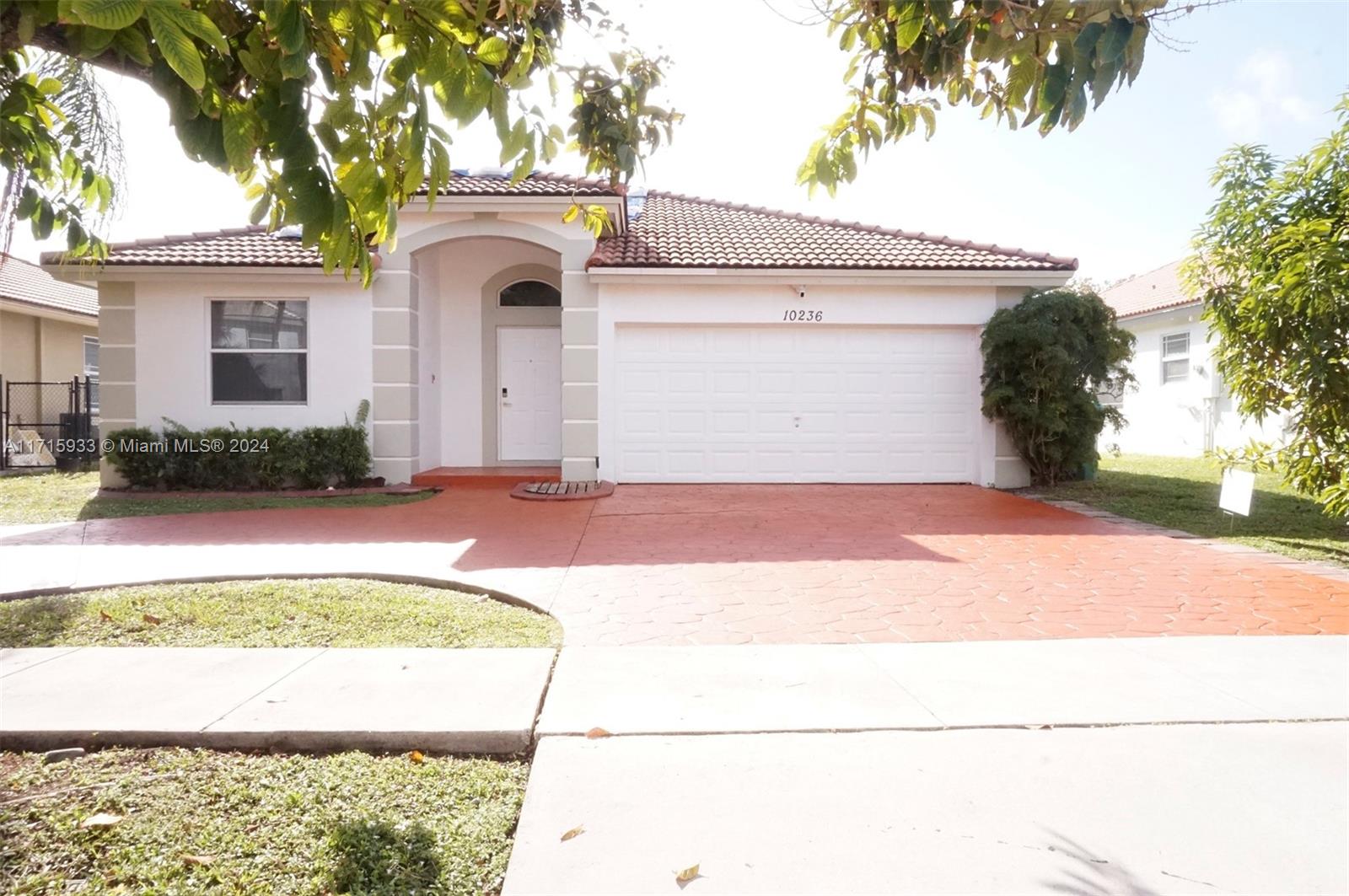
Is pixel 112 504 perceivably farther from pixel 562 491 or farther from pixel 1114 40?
pixel 1114 40

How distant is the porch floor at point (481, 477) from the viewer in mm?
13047

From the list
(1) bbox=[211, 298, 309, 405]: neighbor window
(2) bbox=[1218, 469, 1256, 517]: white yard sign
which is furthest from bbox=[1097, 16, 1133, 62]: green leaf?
(1) bbox=[211, 298, 309, 405]: neighbor window

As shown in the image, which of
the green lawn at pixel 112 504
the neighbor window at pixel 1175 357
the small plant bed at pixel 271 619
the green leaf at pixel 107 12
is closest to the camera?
the green leaf at pixel 107 12

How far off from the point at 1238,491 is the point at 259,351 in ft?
44.9

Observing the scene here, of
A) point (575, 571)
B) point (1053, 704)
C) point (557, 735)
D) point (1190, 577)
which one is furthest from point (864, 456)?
point (557, 735)

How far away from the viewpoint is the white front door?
49.5ft

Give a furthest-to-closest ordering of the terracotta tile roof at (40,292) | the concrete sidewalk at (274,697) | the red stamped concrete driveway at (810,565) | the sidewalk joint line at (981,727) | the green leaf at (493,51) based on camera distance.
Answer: the terracotta tile roof at (40,292) < the red stamped concrete driveway at (810,565) < the sidewalk joint line at (981,727) < the concrete sidewalk at (274,697) < the green leaf at (493,51)

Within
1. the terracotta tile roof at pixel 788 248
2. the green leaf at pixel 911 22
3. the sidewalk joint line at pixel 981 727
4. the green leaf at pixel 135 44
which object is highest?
the terracotta tile roof at pixel 788 248

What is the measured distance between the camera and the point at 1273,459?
28.7 ft

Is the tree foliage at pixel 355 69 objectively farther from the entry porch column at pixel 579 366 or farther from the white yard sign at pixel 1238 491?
the entry porch column at pixel 579 366

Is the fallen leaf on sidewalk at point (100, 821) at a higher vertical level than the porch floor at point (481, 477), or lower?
lower

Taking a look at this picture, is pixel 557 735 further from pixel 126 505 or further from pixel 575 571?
pixel 126 505

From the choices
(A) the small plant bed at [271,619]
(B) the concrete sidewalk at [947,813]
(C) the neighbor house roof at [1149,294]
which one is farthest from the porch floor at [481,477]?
(C) the neighbor house roof at [1149,294]

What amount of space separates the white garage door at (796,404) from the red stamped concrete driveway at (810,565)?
1.31 meters
